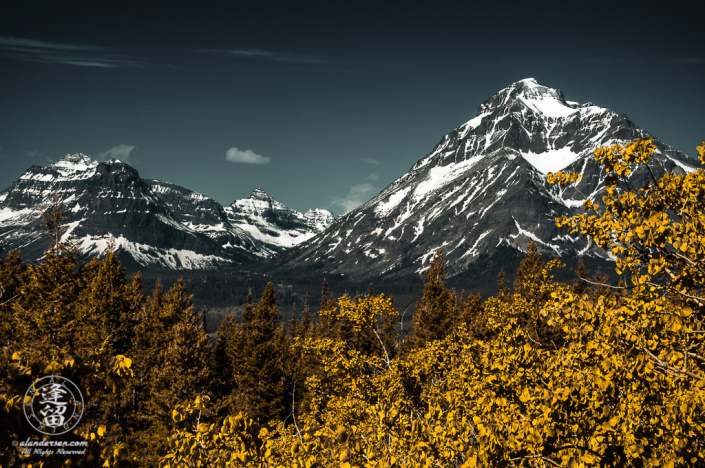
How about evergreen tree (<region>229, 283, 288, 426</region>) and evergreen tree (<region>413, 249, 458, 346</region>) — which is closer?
evergreen tree (<region>229, 283, 288, 426</region>)

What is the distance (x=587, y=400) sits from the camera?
689 cm

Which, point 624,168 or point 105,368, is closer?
point 105,368

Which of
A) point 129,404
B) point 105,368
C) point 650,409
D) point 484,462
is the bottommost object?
point 129,404

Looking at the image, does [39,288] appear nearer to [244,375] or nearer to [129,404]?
[129,404]

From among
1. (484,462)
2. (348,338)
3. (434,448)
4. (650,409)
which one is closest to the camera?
(484,462)

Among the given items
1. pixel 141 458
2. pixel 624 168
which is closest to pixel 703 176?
pixel 624 168

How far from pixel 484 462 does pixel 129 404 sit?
33.0 meters

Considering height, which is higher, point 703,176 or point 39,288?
point 39,288

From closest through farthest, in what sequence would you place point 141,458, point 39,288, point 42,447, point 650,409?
point 42,447 → point 650,409 → point 141,458 → point 39,288

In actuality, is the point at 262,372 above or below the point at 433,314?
below

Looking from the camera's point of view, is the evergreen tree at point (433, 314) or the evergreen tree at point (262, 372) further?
the evergreen tree at point (433, 314)

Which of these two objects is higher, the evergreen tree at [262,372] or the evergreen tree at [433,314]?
the evergreen tree at [433,314]

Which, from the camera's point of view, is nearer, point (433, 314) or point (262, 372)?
point (262, 372)

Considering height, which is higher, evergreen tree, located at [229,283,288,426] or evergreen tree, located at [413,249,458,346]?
evergreen tree, located at [413,249,458,346]
